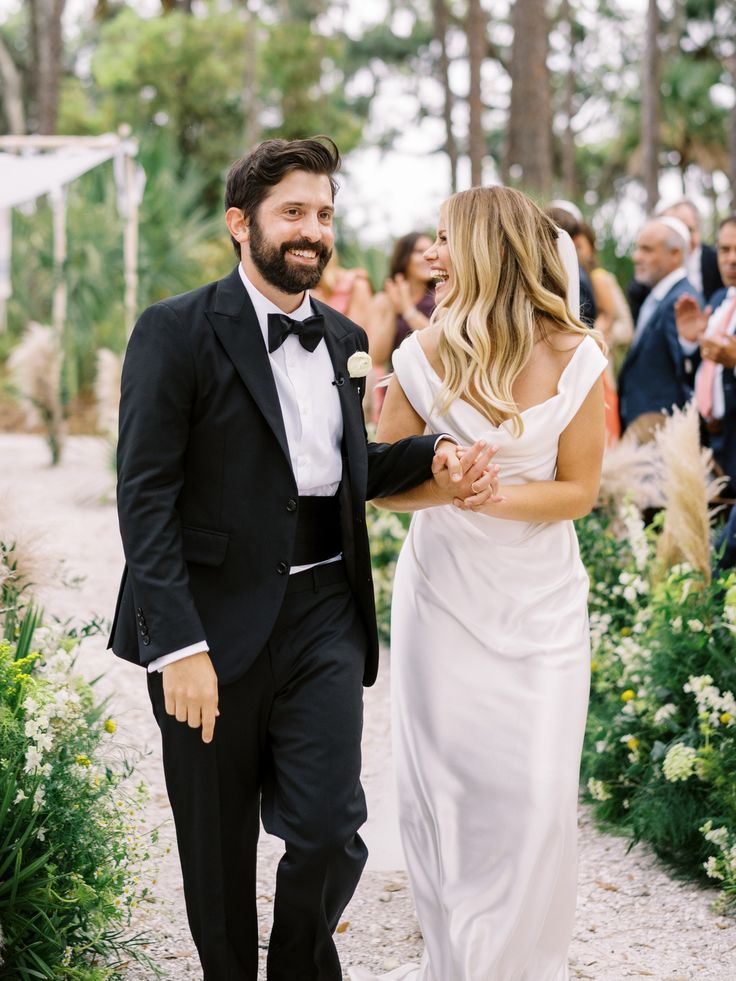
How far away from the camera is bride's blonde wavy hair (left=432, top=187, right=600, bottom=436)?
323cm

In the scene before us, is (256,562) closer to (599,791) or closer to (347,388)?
(347,388)

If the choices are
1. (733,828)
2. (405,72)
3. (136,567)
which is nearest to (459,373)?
(136,567)

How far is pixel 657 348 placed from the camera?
22.2 ft

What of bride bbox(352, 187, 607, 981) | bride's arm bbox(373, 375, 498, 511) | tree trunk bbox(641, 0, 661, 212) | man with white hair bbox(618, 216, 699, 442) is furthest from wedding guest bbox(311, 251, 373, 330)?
tree trunk bbox(641, 0, 661, 212)

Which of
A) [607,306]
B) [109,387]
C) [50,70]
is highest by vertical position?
[50,70]

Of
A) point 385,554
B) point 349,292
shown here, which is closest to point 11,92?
point 349,292

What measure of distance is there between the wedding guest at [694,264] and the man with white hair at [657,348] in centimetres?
65

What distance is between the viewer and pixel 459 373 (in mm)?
3270

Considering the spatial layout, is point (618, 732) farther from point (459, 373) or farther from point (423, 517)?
point (459, 373)

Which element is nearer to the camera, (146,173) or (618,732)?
(618,732)

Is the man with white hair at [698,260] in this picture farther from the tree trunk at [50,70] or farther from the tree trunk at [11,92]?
the tree trunk at [11,92]

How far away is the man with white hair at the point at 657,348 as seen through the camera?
21.9ft

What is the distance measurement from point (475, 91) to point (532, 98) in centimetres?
338

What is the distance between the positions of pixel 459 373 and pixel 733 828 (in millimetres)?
1785
